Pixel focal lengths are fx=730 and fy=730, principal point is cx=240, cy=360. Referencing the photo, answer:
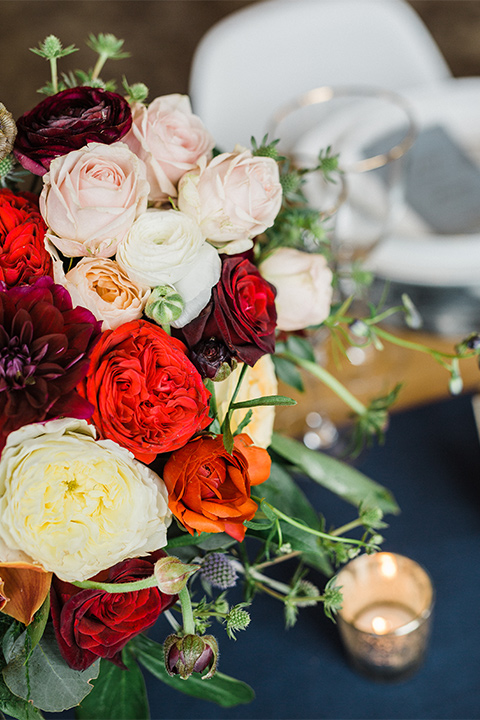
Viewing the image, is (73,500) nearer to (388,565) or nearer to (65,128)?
(65,128)

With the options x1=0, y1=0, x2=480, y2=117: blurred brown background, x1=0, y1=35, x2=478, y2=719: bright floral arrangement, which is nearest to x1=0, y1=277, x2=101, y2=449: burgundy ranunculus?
x1=0, y1=35, x2=478, y2=719: bright floral arrangement

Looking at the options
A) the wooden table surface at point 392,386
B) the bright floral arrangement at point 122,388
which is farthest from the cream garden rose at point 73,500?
the wooden table surface at point 392,386

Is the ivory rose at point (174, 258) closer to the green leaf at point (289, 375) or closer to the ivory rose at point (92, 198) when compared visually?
the ivory rose at point (92, 198)

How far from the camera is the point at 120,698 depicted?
50 cm

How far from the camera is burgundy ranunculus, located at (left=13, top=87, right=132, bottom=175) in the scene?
0.42 metres

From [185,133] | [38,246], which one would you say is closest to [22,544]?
[38,246]

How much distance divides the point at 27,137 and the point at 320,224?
28cm

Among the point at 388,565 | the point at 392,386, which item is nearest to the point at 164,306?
the point at 388,565

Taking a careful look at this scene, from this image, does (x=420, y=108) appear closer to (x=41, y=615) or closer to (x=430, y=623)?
(x=430, y=623)

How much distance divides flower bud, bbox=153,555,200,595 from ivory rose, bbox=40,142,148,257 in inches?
6.9

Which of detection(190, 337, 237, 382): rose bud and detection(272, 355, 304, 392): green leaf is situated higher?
detection(190, 337, 237, 382): rose bud

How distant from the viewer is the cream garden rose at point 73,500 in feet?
1.15

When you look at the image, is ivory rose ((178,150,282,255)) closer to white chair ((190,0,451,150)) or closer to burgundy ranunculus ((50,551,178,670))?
burgundy ranunculus ((50,551,178,670))

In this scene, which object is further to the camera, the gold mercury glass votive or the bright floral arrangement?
the gold mercury glass votive
